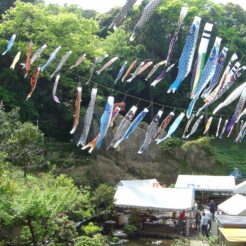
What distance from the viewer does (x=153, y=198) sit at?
17.5 meters

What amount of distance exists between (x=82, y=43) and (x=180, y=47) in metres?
10.8

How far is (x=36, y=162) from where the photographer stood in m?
19.1

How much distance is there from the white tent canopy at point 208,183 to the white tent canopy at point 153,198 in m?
3.20

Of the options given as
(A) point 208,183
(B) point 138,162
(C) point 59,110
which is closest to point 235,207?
(A) point 208,183

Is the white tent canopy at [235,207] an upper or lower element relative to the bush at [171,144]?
lower

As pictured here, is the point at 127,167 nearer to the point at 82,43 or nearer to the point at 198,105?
the point at 82,43

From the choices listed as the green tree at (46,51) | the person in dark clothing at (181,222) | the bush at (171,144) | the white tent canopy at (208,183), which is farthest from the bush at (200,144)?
the person in dark clothing at (181,222)

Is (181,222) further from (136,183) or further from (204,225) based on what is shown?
(136,183)

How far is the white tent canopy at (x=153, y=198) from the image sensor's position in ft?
55.5

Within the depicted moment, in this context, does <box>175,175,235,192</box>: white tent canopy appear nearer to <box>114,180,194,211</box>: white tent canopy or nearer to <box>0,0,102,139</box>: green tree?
<box>114,180,194,211</box>: white tent canopy

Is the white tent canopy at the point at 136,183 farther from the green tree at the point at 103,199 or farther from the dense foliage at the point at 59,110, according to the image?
Result: the green tree at the point at 103,199

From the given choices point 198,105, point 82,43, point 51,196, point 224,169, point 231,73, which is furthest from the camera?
point 198,105

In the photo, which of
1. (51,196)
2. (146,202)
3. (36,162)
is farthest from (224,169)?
(51,196)

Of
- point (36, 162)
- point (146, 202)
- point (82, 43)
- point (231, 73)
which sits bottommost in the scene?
point (146, 202)
